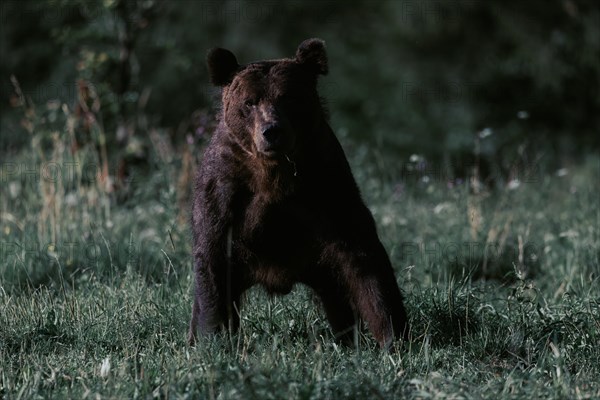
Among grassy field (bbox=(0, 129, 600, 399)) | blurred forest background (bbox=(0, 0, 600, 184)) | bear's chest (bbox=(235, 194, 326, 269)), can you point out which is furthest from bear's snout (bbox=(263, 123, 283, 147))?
blurred forest background (bbox=(0, 0, 600, 184))

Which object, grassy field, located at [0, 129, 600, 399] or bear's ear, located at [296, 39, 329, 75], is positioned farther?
bear's ear, located at [296, 39, 329, 75]

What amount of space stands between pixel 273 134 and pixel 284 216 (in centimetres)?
47

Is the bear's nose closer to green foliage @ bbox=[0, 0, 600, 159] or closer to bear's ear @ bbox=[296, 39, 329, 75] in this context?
bear's ear @ bbox=[296, 39, 329, 75]

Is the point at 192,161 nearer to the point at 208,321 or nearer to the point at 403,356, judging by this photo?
the point at 208,321

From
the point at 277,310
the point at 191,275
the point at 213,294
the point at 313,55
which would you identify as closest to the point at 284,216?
the point at 213,294

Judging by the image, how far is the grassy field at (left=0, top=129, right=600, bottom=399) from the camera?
420 cm

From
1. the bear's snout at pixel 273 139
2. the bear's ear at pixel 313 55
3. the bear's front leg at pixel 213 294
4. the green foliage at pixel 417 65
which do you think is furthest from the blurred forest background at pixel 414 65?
the bear's snout at pixel 273 139

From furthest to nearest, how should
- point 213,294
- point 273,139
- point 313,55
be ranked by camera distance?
1. point 313,55
2. point 213,294
3. point 273,139

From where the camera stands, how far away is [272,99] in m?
5.11

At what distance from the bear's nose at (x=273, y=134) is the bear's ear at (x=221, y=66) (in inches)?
28.3

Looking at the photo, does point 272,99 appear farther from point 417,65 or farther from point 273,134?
point 417,65

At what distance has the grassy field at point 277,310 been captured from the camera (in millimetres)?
4199

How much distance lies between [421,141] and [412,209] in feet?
41.1

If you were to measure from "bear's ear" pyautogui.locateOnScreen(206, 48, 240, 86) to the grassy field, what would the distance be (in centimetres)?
103
